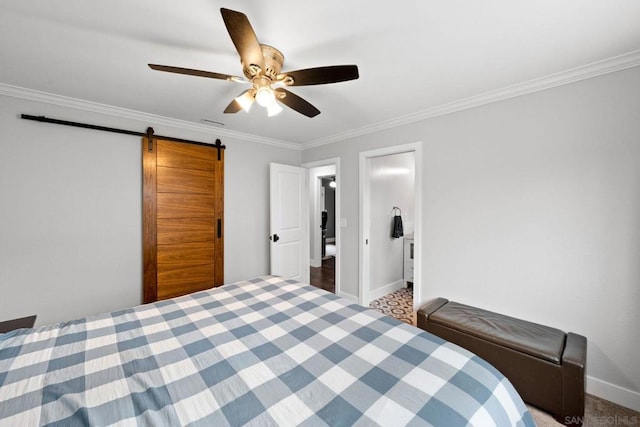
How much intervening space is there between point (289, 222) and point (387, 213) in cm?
155

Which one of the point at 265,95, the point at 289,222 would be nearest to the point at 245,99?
the point at 265,95

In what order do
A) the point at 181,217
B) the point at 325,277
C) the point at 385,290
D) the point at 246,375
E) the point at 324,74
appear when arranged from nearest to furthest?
the point at 246,375, the point at 324,74, the point at 181,217, the point at 385,290, the point at 325,277

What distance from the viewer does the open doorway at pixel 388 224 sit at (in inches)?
122

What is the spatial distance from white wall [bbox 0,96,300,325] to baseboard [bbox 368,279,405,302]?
290 centimetres

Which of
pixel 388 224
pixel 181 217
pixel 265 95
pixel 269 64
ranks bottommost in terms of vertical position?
pixel 388 224

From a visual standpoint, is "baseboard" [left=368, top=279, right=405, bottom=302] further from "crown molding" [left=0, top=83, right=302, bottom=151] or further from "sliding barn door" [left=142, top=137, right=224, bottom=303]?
"crown molding" [left=0, top=83, right=302, bottom=151]

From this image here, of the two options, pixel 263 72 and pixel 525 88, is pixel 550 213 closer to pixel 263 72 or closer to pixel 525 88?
pixel 525 88

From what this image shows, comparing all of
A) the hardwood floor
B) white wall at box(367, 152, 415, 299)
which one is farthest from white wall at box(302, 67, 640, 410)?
the hardwood floor

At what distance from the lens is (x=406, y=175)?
430 centimetres

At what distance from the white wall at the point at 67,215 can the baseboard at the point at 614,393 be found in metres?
4.12

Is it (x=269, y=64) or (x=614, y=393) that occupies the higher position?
(x=269, y=64)

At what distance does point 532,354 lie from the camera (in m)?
1.65

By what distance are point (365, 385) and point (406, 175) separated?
3.85 metres

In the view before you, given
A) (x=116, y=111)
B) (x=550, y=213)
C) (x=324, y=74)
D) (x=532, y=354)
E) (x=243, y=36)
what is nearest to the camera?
(x=243, y=36)
